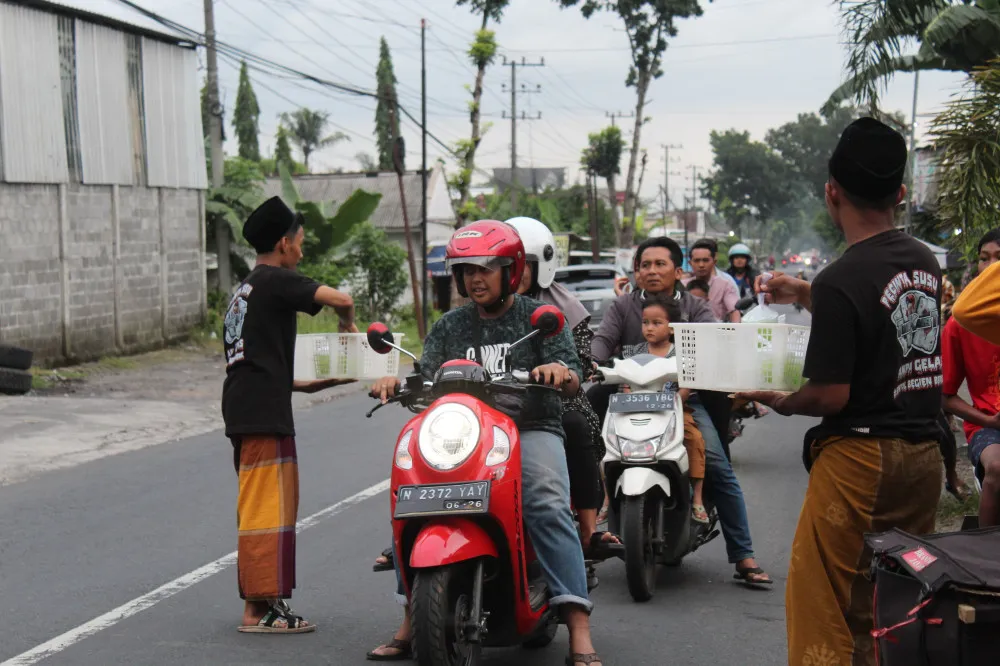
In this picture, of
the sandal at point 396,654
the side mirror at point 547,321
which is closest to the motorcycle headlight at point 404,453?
the side mirror at point 547,321

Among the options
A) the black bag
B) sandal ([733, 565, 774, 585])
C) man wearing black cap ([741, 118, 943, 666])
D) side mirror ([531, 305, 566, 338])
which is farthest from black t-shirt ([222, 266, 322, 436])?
the black bag

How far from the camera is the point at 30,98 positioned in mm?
20859

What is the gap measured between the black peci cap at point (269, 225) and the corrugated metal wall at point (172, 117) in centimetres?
1948

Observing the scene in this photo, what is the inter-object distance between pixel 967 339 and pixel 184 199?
2216cm

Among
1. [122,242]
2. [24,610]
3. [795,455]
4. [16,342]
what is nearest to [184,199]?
[122,242]

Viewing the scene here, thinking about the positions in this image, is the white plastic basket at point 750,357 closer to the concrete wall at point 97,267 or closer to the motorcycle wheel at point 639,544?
the motorcycle wheel at point 639,544

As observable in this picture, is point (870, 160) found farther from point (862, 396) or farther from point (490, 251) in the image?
point (490, 251)

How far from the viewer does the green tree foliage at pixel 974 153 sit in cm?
1035

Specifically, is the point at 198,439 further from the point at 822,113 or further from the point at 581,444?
the point at 822,113

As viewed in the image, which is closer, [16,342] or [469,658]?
[469,658]

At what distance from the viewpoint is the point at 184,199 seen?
2614 cm

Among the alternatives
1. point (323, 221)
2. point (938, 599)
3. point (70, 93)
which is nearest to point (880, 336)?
point (938, 599)

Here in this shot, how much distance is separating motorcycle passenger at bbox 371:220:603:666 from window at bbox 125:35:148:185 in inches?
790

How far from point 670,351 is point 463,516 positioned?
2.86 m
